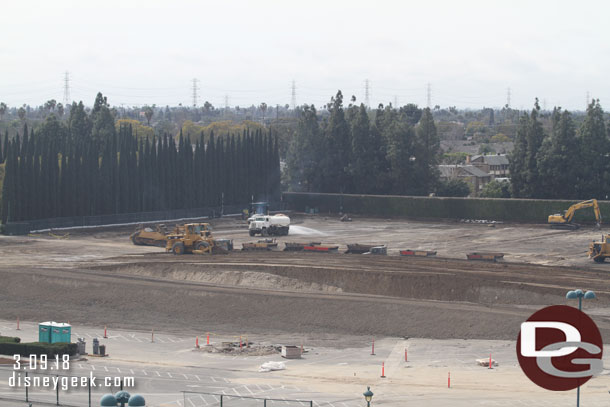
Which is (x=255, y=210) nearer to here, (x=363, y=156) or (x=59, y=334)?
(x=363, y=156)

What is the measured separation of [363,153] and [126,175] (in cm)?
3622

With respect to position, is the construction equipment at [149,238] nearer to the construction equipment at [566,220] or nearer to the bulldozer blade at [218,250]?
the bulldozer blade at [218,250]

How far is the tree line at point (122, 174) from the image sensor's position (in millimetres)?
97000

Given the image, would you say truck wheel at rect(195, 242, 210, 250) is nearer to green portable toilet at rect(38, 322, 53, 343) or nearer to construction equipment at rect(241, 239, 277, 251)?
construction equipment at rect(241, 239, 277, 251)

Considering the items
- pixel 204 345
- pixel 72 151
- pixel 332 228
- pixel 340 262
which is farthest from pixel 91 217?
pixel 204 345

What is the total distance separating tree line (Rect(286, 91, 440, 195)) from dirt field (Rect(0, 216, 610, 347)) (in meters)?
41.7

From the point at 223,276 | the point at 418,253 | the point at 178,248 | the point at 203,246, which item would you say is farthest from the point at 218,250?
the point at 418,253

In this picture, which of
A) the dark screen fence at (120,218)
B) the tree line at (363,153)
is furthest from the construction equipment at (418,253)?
the tree line at (363,153)

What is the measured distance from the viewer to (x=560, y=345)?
1984 centimetres

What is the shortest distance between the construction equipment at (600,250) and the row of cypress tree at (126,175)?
60628 millimetres

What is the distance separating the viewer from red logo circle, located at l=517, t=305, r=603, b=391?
63.1 feet

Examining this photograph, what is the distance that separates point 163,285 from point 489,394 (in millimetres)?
29403

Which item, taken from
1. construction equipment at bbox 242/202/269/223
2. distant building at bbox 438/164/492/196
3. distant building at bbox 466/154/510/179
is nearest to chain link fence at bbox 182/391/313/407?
construction equipment at bbox 242/202/269/223

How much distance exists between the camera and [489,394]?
32375 mm
